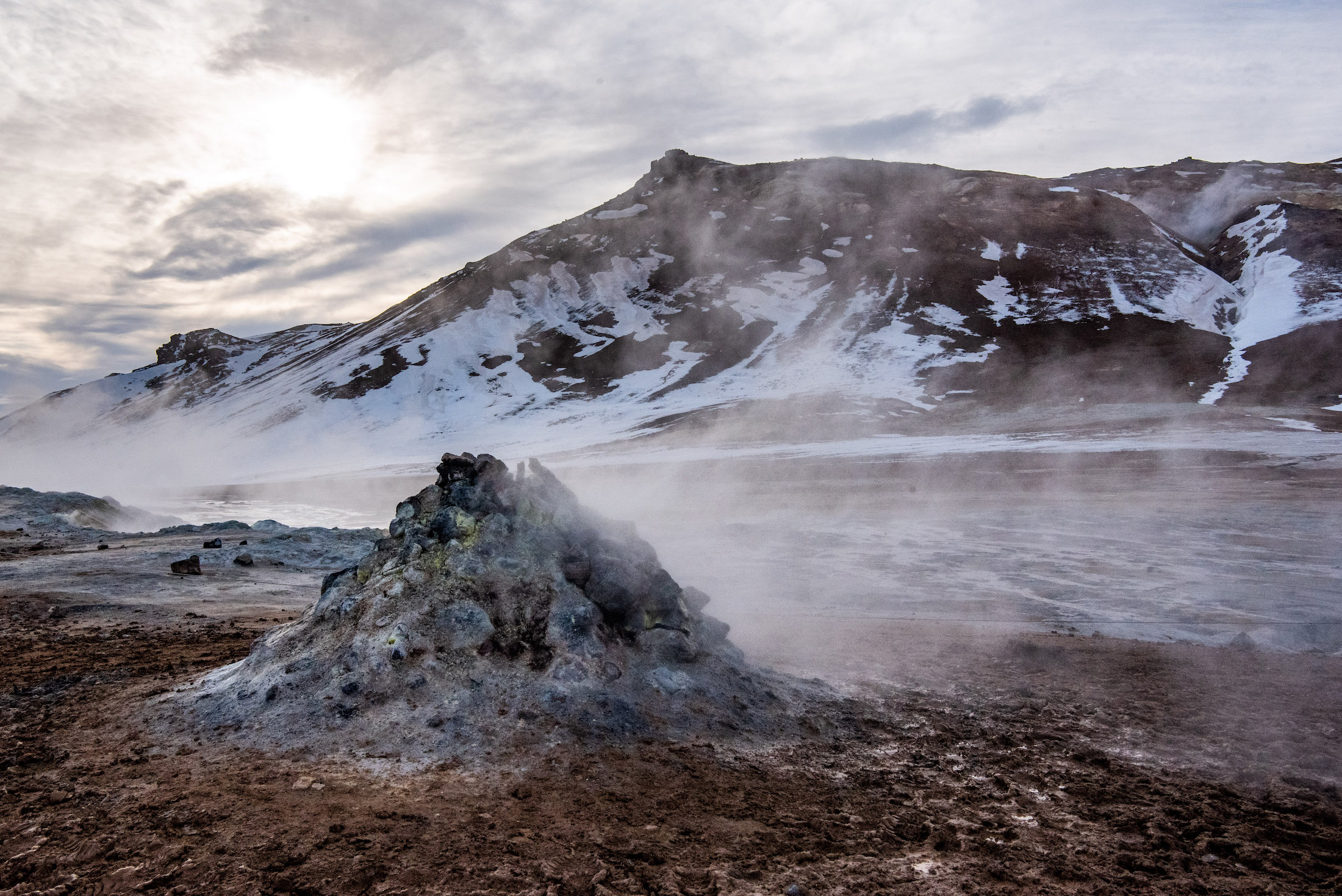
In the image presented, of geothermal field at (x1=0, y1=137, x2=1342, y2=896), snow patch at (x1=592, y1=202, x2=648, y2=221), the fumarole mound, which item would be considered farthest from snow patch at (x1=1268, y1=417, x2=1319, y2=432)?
snow patch at (x1=592, y1=202, x2=648, y2=221)

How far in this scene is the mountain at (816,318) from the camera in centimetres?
5494

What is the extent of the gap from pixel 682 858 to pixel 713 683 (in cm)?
230

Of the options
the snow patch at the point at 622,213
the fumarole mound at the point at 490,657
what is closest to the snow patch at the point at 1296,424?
the fumarole mound at the point at 490,657

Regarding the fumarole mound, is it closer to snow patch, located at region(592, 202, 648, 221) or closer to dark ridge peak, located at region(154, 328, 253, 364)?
snow patch, located at region(592, 202, 648, 221)

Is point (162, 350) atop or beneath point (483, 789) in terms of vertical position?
atop

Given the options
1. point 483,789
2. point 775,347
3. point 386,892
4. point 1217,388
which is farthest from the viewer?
point 775,347

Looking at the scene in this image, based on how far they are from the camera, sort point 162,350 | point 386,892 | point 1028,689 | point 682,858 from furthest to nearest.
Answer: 1. point 162,350
2. point 1028,689
3. point 682,858
4. point 386,892

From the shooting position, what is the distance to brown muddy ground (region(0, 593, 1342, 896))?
12.2 ft

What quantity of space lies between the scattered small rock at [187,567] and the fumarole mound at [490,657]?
6748 mm

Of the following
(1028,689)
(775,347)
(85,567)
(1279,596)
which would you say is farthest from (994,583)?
(775,347)

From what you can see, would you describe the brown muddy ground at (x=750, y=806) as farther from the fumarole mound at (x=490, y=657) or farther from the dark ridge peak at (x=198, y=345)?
the dark ridge peak at (x=198, y=345)

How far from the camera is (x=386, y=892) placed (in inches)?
138

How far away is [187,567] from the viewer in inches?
470

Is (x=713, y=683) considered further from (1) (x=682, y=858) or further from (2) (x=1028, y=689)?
(2) (x=1028, y=689)
